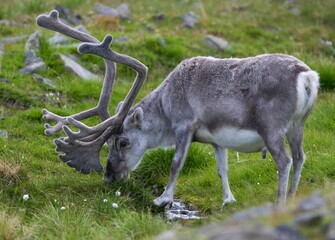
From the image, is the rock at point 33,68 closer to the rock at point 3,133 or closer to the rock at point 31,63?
the rock at point 31,63

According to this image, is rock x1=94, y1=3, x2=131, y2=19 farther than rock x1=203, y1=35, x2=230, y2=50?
Yes

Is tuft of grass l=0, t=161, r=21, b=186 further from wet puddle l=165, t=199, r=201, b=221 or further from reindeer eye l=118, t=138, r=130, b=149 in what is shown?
wet puddle l=165, t=199, r=201, b=221

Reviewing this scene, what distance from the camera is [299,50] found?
16047 mm

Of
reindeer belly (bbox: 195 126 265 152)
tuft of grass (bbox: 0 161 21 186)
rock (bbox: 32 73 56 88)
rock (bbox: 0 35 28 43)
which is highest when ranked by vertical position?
reindeer belly (bbox: 195 126 265 152)

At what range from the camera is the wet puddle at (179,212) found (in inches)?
338

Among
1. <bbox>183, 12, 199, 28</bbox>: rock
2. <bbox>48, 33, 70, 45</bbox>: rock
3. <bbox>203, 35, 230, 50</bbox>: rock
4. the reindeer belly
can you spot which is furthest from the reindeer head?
<bbox>183, 12, 199, 28</bbox>: rock

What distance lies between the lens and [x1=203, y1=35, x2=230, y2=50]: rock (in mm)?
15558

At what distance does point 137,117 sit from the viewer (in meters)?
8.99

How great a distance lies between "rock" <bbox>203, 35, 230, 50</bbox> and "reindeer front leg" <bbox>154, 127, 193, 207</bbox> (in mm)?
7101

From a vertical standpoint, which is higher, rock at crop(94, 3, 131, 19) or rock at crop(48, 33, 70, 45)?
rock at crop(48, 33, 70, 45)

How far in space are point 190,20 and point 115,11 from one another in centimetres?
175

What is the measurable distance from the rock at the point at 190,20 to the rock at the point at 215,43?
1.25 metres

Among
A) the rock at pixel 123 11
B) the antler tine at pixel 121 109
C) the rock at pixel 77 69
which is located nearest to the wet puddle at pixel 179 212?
the antler tine at pixel 121 109

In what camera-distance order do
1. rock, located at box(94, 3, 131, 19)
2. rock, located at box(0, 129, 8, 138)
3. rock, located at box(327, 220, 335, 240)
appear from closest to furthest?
rock, located at box(327, 220, 335, 240), rock, located at box(0, 129, 8, 138), rock, located at box(94, 3, 131, 19)
